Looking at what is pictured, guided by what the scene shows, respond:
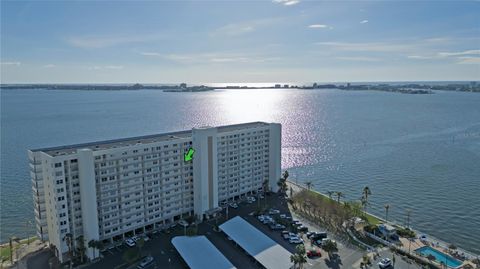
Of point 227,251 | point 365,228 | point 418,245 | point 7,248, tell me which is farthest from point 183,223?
point 418,245

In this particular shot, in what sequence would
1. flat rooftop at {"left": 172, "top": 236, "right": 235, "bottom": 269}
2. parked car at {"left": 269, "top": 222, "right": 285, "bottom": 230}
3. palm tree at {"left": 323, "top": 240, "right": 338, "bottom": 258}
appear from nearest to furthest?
1. flat rooftop at {"left": 172, "top": 236, "right": 235, "bottom": 269}
2. palm tree at {"left": 323, "top": 240, "right": 338, "bottom": 258}
3. parked car at {"left": 269, "top": 222, "right": 285, "bottom": 230}

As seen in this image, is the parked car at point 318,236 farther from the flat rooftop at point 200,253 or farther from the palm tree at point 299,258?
the flat rooftop at point 200,253

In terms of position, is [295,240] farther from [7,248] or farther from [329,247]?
[7,248]

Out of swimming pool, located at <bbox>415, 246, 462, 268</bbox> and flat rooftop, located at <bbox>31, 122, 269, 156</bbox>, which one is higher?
flat rooftop, located at <bbox>31, 122, 269, 156</bbox>

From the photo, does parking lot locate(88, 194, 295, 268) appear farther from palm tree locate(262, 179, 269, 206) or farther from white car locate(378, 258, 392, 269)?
white car locate(378, 258, 392, 269)

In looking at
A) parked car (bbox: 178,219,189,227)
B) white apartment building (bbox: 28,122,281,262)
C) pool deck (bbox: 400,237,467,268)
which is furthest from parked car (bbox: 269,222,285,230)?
pool deck (bbox: 400,237,467,268)

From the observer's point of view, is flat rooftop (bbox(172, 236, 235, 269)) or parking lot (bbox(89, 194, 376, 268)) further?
parking lot (bbox(89, 194, 376, 268))
